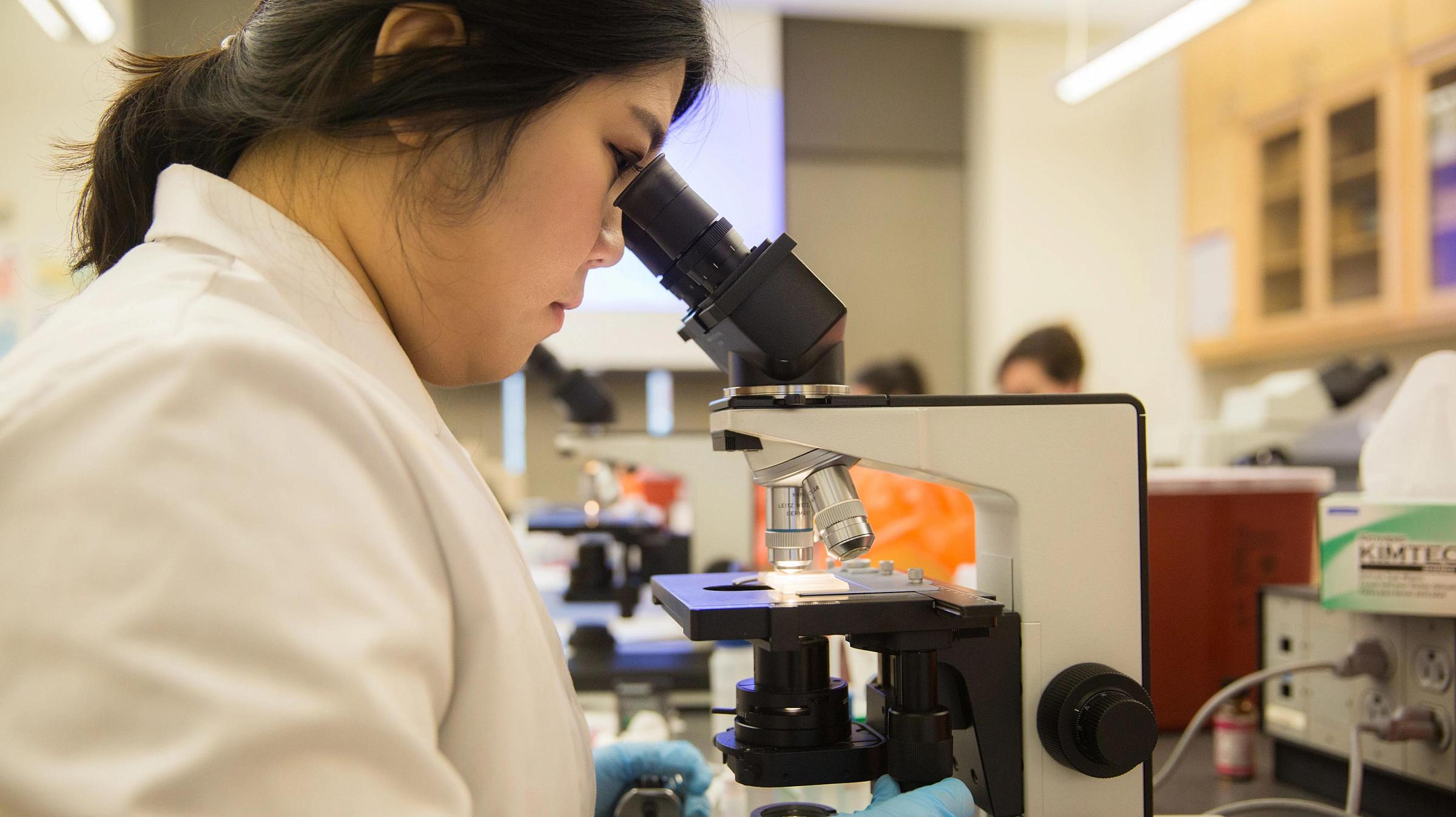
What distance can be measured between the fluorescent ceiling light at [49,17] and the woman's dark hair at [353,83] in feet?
7.56

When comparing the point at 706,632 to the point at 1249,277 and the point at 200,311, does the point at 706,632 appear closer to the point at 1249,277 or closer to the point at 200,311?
the point at 200,311

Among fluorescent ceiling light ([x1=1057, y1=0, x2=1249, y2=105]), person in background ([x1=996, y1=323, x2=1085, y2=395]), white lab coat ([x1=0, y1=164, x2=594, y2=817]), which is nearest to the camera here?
white lab coat ([x1=0, y1=164, x2=594, y2=817])

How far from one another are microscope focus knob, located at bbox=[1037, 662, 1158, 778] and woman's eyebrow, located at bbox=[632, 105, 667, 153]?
48cm

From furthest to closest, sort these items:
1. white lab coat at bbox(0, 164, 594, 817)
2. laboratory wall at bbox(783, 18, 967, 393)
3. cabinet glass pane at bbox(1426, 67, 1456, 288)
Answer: laboratory wall at bbox(783, 18, 967, 393)
cabinet glass pane at bbox(1426, 67, 1456, 288)
white lab coat at bbox(0, 164, 594, 817)

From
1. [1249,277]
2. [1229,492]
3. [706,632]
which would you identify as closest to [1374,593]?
[1229,492]

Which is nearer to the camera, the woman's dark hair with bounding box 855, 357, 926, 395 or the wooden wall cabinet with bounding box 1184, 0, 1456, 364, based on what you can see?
the woman's dark hair with bounding box 855, 357, 926, 395

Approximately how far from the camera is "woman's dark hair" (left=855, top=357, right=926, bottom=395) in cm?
269

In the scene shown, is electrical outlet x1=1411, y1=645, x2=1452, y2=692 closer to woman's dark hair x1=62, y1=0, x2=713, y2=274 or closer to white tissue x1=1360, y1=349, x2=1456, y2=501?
white tissue x1=1360, y1=349, x2=1456, y2=501

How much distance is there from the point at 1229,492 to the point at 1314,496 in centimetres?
15

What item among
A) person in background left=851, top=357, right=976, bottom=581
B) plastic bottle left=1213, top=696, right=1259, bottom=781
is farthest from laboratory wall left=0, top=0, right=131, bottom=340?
plastic bottle left=1213, top=696, right=1259, bottom=781

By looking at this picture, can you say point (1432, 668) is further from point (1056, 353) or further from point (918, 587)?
point (1056, 353)

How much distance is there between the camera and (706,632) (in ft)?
2.02

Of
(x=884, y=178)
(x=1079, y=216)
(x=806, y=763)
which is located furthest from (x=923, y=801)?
(x=1079, y=216)

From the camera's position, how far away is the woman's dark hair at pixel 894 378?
2.69 meters
